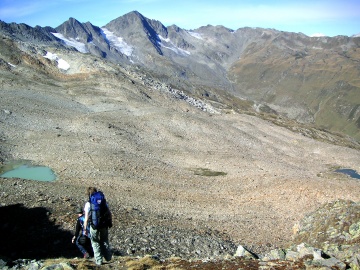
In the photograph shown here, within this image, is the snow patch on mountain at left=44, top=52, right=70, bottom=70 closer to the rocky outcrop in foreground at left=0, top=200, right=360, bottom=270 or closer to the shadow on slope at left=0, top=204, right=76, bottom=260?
the shadow on slope at left=0, top=204, right=76, bottom=260

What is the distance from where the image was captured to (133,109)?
68000mm

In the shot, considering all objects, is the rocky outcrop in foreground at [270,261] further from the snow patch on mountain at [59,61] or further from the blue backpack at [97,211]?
the snow patch on mountain at [59,61]

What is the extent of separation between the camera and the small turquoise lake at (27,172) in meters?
36.2

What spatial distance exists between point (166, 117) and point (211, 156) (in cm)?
1621

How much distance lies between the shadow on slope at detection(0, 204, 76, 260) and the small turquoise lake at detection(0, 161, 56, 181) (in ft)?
41.2

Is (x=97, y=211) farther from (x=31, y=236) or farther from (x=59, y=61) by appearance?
(x=59, y=61)

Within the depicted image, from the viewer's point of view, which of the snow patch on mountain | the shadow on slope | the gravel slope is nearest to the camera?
the shadow on slope

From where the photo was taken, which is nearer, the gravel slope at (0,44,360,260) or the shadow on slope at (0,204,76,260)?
the shadow on slope at (0,204,76,260)

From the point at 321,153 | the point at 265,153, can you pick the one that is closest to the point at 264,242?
the point at 265,153

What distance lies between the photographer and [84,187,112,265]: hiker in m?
13.7

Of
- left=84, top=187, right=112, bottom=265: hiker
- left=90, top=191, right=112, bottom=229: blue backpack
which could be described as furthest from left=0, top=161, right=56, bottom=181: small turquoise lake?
left=90, top=191, right=112, bottom=229: blue backpack

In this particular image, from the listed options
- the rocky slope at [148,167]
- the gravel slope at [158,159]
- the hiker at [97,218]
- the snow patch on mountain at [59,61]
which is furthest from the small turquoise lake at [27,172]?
the snow patch on mountain at [59,61]

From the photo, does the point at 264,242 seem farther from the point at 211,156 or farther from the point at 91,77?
the point at 91,77

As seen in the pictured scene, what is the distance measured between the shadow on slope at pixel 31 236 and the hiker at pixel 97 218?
4.90 m
